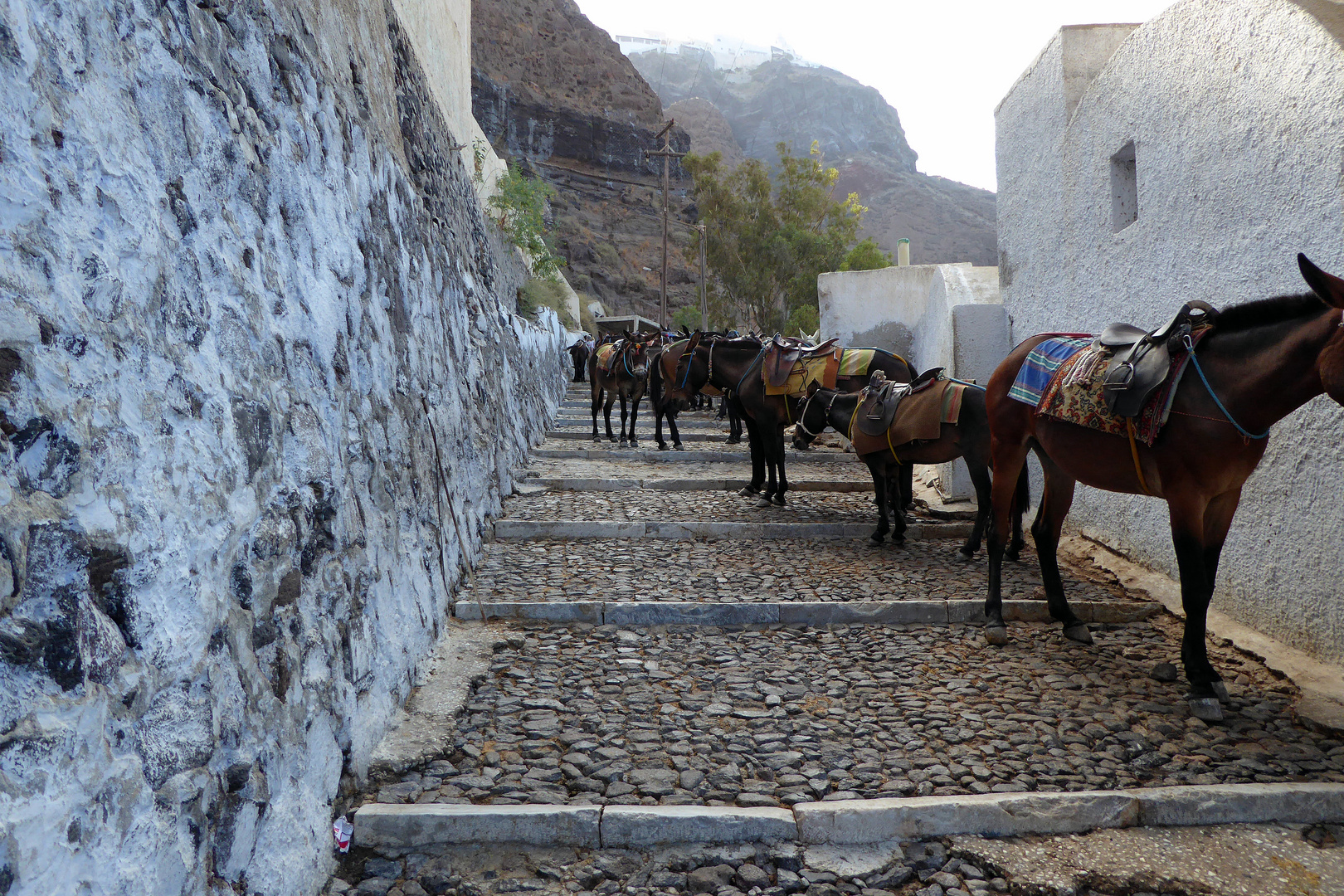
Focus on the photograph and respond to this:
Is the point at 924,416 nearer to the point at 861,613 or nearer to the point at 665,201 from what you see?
the point at 861,613

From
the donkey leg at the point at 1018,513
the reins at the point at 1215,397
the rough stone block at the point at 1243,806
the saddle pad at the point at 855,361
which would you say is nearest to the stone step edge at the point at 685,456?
the saddle pad at the point at 855,361

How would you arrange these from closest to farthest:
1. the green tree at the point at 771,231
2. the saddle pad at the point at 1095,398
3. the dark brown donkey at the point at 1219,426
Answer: the dark brown donkey at the point at 1219,426
the saddle pad at the point at 1095,398
the green tree at the point at 771,231

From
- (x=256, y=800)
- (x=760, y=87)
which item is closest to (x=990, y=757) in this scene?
(x=256, y=800)

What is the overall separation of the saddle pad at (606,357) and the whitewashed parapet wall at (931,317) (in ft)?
12.2

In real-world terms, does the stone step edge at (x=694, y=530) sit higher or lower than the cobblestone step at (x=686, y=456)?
lower

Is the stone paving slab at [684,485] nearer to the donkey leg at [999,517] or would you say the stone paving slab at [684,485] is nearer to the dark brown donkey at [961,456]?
the dark brown donkey at [961,456]

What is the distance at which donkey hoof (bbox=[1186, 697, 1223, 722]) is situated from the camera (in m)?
3.64

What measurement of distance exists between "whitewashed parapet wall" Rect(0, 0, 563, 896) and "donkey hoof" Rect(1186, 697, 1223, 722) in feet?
12.0

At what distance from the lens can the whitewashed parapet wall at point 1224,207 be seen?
4066mm

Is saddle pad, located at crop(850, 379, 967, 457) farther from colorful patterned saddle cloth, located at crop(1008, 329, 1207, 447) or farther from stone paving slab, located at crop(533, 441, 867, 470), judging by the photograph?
stone paving slab, located at crop(533, 441, 867, 470)

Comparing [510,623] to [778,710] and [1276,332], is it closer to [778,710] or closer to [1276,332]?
[778,710]

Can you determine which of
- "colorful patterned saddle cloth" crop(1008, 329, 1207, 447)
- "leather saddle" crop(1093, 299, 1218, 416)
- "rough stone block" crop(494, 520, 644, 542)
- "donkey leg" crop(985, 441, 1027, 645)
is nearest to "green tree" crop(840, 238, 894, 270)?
"rough stone block" crop(494, 520, 644, 542)

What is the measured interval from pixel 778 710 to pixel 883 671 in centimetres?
80

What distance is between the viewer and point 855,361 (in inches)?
348
